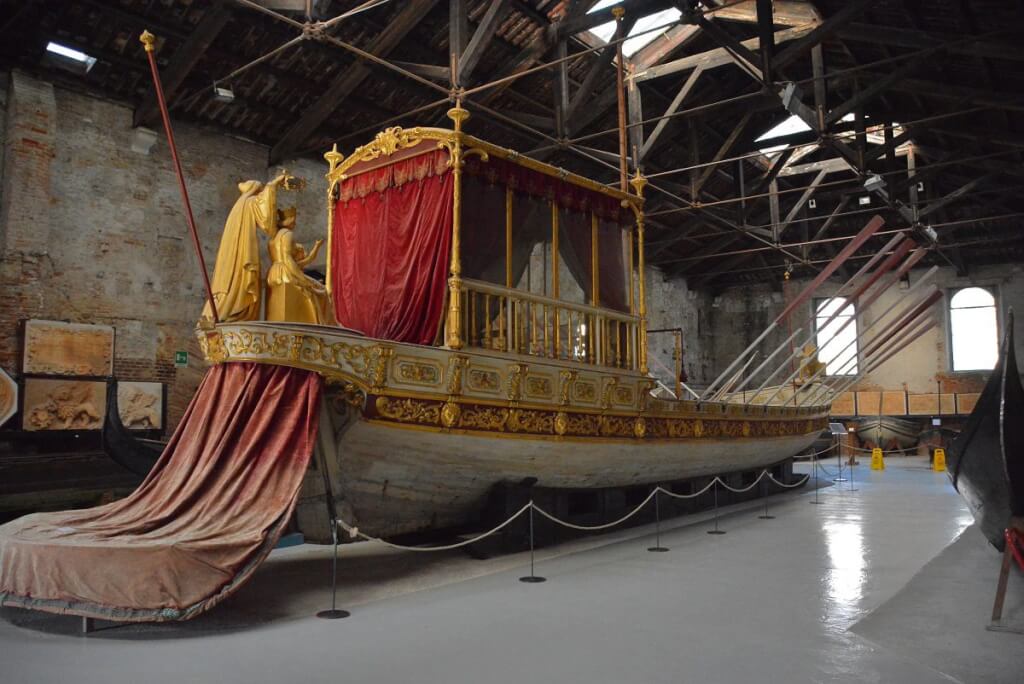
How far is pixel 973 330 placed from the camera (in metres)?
20.7

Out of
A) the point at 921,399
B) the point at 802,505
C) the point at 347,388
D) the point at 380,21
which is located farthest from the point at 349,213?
the point at 921,399

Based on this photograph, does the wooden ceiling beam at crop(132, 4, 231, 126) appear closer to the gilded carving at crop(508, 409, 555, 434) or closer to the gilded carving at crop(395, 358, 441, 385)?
the gilded carving at crop(395, 358, 441, 385)

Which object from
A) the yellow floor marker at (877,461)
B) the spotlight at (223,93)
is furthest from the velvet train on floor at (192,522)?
the yellow floor marker at (877,461)

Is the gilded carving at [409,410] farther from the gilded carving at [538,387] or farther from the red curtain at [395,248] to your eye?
the gilded carving at [538,387]

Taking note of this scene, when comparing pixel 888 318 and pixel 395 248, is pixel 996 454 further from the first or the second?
pixel 888 318

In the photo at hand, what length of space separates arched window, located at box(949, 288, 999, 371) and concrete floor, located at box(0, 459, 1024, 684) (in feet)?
55.4

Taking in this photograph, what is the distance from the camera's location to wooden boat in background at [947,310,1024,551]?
4.53 meters

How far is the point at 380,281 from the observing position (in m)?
6.14

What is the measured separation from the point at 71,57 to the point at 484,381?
7.30 m

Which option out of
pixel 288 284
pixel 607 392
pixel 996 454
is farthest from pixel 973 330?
pixel 288 284

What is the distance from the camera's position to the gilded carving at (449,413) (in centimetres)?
517

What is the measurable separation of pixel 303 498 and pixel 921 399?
19487 mm

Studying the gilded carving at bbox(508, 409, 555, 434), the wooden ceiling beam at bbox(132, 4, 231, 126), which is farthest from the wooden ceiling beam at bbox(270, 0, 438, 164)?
the gilded carving at bbox(508, 409, 555, 434)

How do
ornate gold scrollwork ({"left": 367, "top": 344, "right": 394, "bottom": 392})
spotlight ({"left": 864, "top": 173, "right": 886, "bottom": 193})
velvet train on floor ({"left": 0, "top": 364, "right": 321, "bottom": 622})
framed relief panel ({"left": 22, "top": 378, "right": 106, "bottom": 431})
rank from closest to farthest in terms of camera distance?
velvet train on floor ({"left": 0, "top": 364, "right": 321, "bottom": 622})
ornate gold scrollwork ({"left": 367, "top": 344, "right": 394, "bottom": 392})
framed relief panel ({"left": 22, "top": 378, "right": 106, "bottom": 431})
spotlight ({"left": 864, "top": 173, "right": 886, "bottom": 193})
